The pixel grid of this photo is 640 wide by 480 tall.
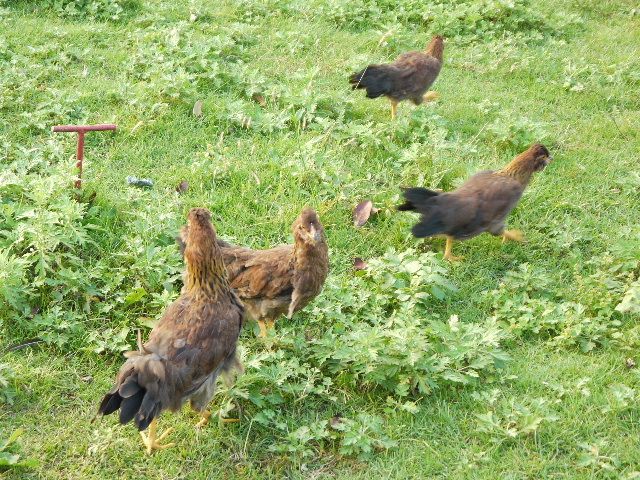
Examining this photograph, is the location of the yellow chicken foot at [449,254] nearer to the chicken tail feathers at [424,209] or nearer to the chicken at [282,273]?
the chicken tail feathers at [424,209]

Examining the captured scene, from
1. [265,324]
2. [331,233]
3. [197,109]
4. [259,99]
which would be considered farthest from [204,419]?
[259,99]

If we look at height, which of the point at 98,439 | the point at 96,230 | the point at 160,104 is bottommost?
the point at 98,439

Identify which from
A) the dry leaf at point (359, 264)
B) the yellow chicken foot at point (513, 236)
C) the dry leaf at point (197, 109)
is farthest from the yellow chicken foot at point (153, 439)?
the dry leaf at point (197, 109)

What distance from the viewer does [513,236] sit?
655 cm

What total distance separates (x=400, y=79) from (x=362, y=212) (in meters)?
2.07

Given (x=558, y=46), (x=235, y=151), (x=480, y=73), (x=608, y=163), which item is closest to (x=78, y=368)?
(x=235, y=151)

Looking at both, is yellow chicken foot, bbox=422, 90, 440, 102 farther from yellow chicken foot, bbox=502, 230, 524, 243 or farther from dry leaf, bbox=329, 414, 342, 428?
dry leaf, bbox=329, 414, 342, 428

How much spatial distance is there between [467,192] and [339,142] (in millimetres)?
1698

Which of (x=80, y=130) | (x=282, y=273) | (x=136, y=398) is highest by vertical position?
(x=80, y=130)

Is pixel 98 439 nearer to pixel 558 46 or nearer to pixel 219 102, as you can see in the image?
pixel 219 102

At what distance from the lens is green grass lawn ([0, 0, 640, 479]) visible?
4574 millimetres

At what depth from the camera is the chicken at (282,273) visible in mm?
5168

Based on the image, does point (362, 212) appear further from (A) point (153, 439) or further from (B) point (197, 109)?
(A) point (153, 439)

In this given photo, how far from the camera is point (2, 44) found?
321 inches
